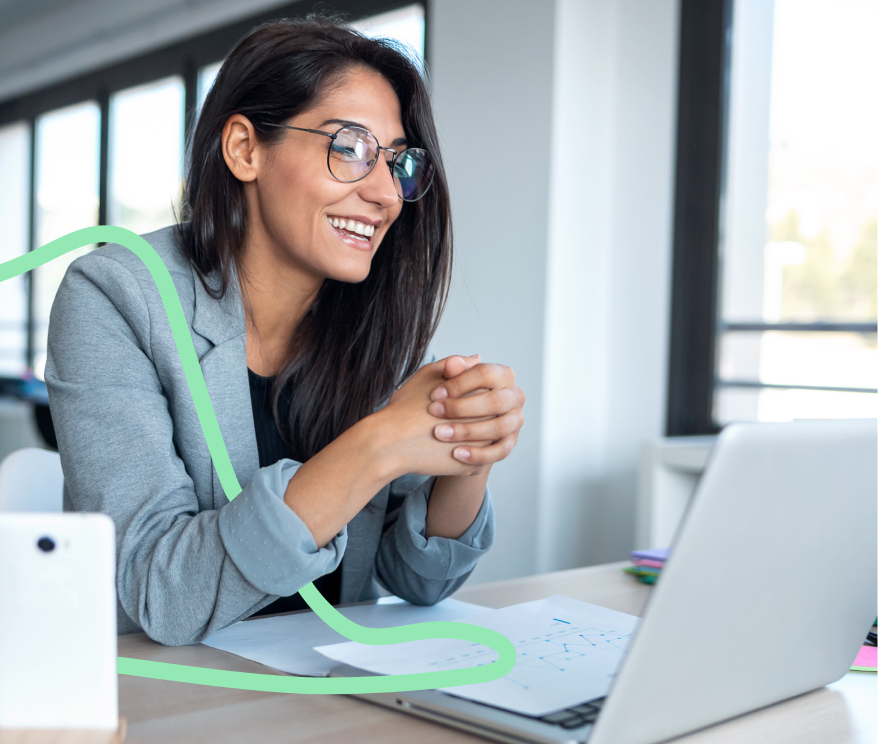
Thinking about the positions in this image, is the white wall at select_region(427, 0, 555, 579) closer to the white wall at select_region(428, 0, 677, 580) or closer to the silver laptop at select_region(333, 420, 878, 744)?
the white wall at select_region(428, 0, 677, 580)

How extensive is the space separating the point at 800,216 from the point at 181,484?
1970mm

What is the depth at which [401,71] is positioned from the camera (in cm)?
126

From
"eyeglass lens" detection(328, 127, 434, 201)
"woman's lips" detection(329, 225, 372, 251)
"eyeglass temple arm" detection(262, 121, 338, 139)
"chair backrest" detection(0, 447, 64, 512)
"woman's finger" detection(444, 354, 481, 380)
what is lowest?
"chair backrest" detection(0, 447, 64, 512)

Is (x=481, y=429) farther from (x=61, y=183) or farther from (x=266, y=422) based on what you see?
(x=61, y=183)

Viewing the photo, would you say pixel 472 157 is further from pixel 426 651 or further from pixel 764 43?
pixel 426 651

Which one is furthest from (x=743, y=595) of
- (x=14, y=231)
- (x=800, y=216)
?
(x=14, y=231)

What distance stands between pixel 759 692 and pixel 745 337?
1.94m

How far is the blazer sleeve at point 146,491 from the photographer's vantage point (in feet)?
2.57

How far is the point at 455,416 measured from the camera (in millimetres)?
869

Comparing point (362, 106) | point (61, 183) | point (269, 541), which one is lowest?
point (269, 541)

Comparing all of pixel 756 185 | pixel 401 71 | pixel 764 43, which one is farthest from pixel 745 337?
pixel 401 71

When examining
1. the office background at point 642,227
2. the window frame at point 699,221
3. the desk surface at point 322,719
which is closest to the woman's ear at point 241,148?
the desk surface at point 322,719

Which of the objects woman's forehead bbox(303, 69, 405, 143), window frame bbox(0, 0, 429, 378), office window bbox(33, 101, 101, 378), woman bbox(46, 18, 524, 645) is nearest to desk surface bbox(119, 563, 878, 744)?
woman bbox(46, 18, 524, 645)

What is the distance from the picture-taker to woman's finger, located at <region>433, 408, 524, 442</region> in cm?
87
